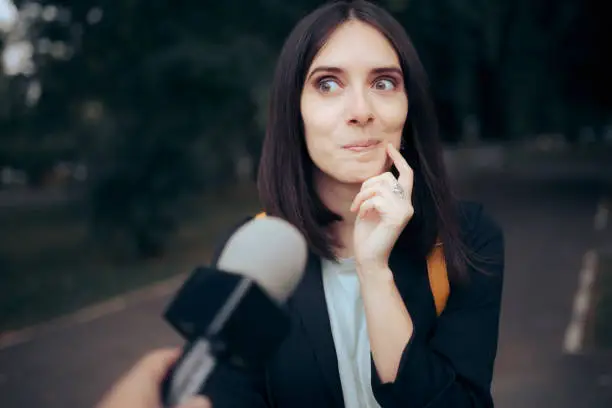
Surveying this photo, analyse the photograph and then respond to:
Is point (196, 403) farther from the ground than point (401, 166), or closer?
closer

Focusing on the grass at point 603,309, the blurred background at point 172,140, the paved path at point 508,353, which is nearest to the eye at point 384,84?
the paved path at point 508,353

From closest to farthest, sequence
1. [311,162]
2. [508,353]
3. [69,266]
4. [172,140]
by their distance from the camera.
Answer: [311,162] → [508,353] → [172,140] → [69,266]

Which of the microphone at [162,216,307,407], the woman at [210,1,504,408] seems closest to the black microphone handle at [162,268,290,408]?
the microphone at [162,216,307,407]

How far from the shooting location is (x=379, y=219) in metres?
1.29

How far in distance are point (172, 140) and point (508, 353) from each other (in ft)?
20.5

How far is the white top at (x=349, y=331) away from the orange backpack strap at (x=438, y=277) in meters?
0.16

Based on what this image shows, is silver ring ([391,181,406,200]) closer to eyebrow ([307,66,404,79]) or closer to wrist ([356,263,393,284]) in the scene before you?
wrist ([356,263,393,284])

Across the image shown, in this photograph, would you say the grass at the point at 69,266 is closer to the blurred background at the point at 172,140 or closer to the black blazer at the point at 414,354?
the blurred background at the point at 172,140

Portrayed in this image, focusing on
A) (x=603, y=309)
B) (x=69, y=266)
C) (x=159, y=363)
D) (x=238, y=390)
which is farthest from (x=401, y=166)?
(x=69, y=266)

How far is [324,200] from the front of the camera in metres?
1.55

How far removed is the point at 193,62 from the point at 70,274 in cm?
381

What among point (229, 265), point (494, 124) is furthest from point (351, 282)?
point (494, 124)

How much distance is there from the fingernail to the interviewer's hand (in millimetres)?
73

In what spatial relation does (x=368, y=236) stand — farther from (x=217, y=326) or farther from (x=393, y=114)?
(x=217, y=326)
